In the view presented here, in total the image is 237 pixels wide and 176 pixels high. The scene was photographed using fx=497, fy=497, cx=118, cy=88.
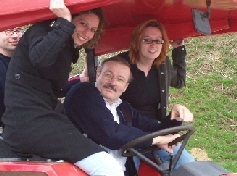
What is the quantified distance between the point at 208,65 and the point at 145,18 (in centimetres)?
548

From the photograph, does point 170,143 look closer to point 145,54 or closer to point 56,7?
point 145,54

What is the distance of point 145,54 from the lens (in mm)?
3811

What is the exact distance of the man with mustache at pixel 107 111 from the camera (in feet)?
10.3

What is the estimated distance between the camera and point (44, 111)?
9.12 ft

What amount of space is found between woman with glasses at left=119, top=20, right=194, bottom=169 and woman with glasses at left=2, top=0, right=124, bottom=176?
0.94m

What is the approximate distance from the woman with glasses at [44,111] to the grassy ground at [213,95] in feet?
12.3

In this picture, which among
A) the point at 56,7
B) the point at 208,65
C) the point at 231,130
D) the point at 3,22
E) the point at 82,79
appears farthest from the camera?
the point at 208,65

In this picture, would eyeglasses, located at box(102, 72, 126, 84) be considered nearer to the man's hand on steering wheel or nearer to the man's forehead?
the man's forehead

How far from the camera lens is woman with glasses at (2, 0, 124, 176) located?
276 cm

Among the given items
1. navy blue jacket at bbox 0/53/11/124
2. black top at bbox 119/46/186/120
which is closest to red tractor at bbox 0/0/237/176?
black top at bbox 119/46/186/120

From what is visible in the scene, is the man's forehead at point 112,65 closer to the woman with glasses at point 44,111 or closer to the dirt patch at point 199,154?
the woman with glasses at point 44,111

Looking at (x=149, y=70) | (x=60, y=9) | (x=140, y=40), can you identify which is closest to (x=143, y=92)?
(x=149, y=70)

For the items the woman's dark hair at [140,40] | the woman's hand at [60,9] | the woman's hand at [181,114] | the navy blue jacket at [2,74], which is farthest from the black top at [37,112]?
the woman's dark hair at [140,40]

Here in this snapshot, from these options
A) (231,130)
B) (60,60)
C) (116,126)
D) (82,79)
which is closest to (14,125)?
(60,60)
